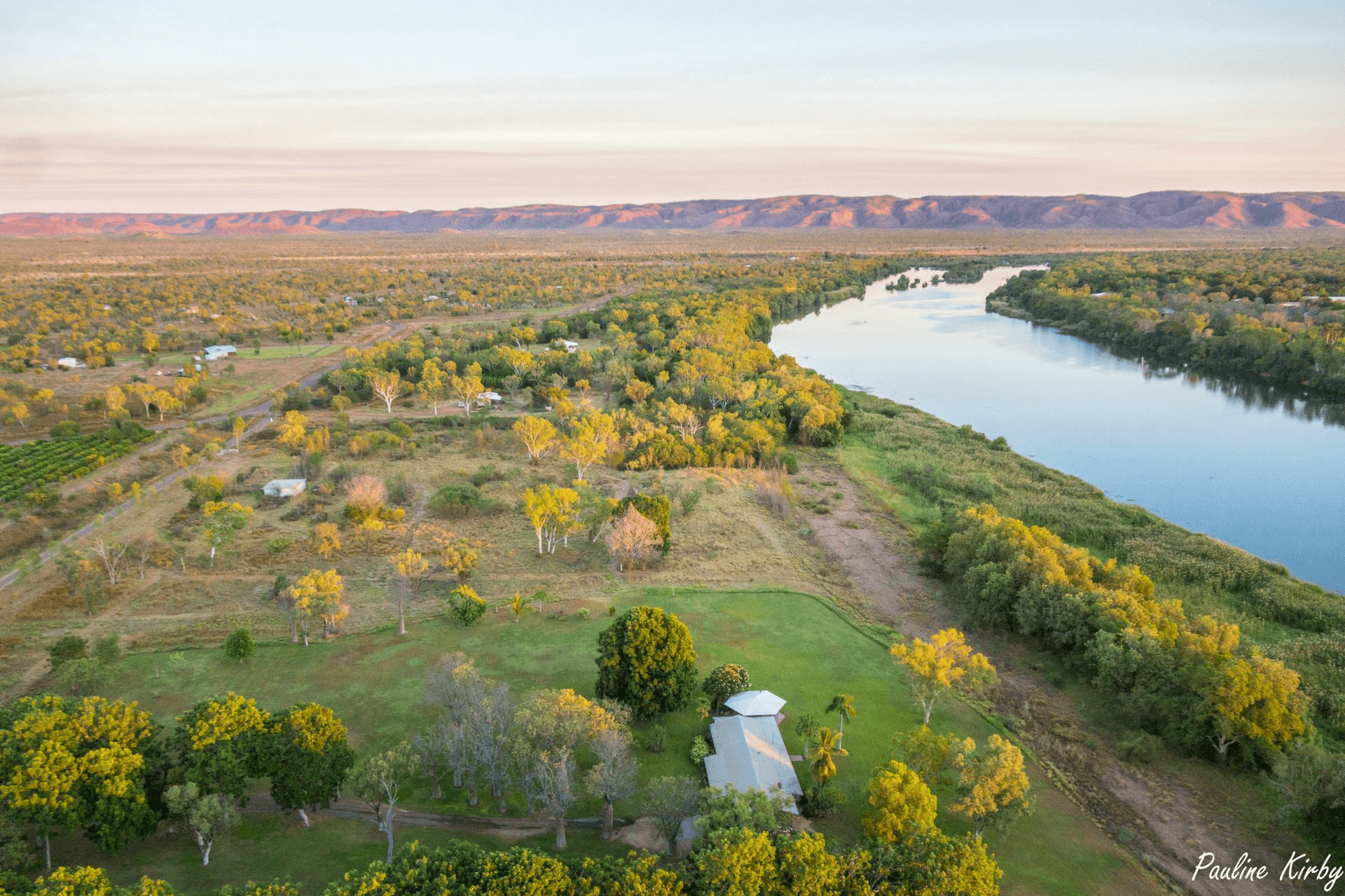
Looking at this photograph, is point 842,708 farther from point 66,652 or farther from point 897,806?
point 66,652

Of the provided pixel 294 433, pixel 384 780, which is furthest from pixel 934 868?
pixel 294 433

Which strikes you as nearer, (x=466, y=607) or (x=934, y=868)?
(x=934, y=868)

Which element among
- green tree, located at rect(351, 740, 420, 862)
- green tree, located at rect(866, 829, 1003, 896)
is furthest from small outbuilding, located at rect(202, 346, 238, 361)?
green tree, located at rect(866, 829, 1003, 896)

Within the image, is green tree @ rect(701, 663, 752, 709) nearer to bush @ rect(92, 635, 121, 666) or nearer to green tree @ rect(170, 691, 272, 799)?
green tree @ rect(170, 691, 272, 799)

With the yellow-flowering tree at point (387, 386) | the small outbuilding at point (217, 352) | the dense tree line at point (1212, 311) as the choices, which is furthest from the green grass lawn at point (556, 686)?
the dense tree line at point (1212, 311)

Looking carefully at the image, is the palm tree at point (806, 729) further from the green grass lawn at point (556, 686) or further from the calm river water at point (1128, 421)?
the calm river water at point (1128, 421)

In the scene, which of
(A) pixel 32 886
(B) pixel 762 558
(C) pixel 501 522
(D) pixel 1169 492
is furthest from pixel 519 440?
(D) pixel 1169 492

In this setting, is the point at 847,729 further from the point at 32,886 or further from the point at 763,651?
the point at 32,886
